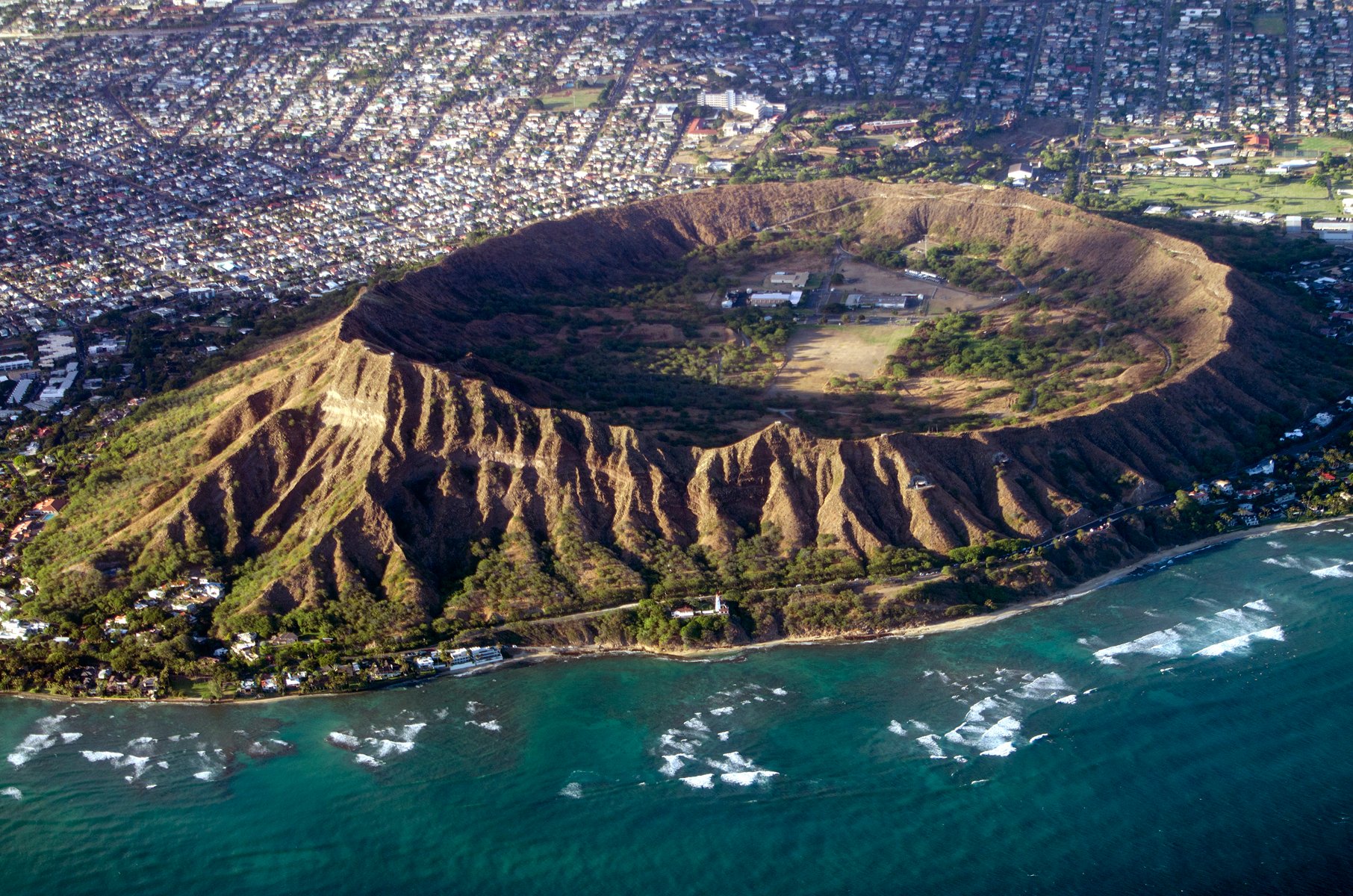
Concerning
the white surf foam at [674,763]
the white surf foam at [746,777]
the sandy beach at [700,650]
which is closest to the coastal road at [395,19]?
the sandy beach at [700,650]

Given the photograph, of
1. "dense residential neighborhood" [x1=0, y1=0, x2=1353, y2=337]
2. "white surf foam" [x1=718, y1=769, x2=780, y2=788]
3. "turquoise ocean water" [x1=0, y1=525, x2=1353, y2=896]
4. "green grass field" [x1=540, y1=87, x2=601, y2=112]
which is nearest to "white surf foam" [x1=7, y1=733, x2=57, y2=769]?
"turquoise ocean water" [x1=0, y1=525, x2=1353, y2=896]

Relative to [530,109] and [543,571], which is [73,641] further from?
[530,109]

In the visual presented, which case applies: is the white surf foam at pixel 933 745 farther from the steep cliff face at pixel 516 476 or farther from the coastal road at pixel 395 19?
the coastal road at pixel 395 19

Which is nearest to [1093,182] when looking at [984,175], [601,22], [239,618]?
[984,175]

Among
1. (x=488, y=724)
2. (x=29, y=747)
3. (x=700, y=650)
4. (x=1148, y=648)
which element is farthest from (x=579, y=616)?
(x=1148, y=648)

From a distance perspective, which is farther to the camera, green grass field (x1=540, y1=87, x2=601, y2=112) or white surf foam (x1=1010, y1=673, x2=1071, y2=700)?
green grass field (x1=540, y1=87, x2=601, y2=112)

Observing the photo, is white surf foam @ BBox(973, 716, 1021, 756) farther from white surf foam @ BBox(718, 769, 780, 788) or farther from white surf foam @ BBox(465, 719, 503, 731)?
white surf foam @ BBox(465, 719, 503, 731)
